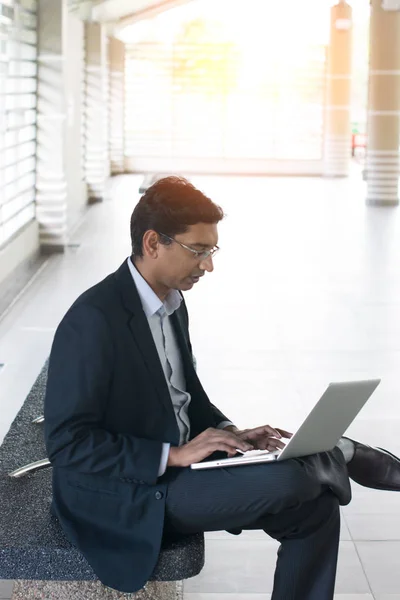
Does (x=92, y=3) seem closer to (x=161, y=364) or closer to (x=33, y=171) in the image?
(x=33, y=171)

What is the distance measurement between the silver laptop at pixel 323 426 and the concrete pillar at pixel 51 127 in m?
8.09

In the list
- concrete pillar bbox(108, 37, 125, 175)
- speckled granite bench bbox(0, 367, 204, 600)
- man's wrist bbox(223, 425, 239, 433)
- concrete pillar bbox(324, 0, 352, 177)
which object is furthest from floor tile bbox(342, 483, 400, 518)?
concrete pillar bbox(108, 37, 125, 175)

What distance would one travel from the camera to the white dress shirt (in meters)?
2.61

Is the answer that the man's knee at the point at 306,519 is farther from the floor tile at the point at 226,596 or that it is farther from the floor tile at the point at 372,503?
the floor tile at the point at 372,503

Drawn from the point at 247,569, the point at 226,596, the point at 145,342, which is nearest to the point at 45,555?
the point at 145,342

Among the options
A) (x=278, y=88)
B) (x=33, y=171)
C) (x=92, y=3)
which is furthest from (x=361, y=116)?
(x=33, y=171)

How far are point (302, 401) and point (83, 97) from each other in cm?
1112

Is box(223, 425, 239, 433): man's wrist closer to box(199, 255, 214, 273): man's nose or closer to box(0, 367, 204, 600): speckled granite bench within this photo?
box(0, 367, 204, 600): speckled granite bench

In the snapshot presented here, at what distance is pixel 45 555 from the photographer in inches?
96.3

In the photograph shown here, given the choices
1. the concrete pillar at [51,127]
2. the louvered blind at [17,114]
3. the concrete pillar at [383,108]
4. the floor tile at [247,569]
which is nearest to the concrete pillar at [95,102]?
the concrete pillar at [383,108]

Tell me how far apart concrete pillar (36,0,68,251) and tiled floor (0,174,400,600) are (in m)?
0.37

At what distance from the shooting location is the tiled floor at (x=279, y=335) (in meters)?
3.50

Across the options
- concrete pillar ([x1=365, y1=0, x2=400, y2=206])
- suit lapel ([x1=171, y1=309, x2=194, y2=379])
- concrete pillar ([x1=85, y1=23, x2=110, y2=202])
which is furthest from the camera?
concrete pillar ([x1=365, y1=0, x2=400, y2=206])

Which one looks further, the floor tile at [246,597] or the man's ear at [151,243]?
the floor tile at [246,597]
